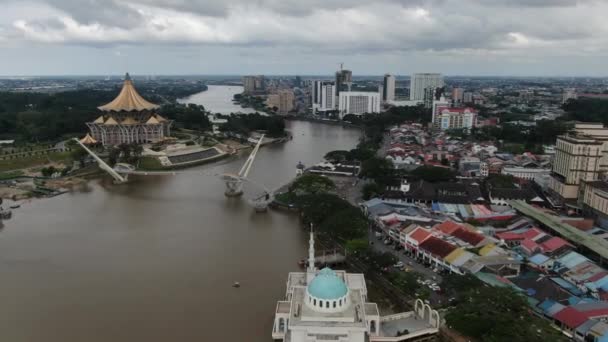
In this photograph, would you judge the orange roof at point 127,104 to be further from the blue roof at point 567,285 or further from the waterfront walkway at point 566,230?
the blue roof at point 567,285

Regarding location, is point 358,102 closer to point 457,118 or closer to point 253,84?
point 457,118

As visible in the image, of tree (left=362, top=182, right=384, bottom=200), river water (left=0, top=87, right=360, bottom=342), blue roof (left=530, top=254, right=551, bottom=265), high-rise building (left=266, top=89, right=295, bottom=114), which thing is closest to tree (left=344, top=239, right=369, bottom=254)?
river water (left=0, top=87, right=360, bottom=342)

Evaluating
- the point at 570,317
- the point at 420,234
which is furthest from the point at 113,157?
the point at 570,317

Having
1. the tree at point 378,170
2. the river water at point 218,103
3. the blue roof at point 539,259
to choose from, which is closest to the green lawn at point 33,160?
the tree at point 378,170

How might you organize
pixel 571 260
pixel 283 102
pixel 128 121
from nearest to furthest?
pixel 571 260
pixel 128 121
pixel 283 102

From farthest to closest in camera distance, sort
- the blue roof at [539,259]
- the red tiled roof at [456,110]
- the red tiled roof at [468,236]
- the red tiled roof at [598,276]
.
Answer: the red tiled roof at [456,110]
the red tiled roof at [468,236]
the blue roof at [539,259]
the red tiled roof at [598,276]

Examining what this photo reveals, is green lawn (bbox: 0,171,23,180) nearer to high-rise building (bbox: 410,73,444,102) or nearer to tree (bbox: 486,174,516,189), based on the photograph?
tree (bbox: 486,174,516,189)
